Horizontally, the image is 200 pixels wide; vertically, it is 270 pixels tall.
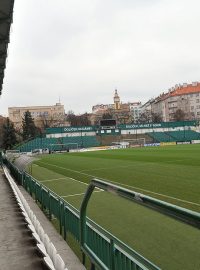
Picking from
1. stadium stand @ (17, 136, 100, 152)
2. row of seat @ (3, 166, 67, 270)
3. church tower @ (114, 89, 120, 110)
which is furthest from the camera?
church tower @ (114, 89, 120, 110)

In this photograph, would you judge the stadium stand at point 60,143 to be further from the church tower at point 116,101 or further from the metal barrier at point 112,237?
the church tower at point 116,101

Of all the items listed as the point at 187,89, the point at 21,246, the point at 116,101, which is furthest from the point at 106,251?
the point at 116,101

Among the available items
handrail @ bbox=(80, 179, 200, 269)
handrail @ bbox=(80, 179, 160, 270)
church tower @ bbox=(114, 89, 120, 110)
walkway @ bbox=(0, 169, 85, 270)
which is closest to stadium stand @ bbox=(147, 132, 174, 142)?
walkway @ bbox=(0, 169, 85, 270)

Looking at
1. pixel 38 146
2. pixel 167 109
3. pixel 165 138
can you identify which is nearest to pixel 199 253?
pixel 38 146

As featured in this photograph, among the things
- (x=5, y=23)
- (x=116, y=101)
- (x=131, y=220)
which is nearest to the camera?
(x=131, y=220)

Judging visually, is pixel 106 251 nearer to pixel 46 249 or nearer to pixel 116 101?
pixel 46 249

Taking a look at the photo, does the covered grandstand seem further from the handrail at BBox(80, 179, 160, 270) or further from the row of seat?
the handrail at BBox(80, 179, 160, 270)

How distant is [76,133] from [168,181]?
66561 millimetres

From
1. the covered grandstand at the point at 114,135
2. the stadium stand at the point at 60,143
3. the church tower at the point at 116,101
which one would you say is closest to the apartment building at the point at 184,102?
the church tower at the point at 116,101

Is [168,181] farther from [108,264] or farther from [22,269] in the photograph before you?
[108,264]

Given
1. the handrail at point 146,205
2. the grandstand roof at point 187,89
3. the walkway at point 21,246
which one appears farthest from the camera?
the grandstand roof at point 187,89

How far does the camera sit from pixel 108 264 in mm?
4086

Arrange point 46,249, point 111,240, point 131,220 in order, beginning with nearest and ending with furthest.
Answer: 1. point 111,240
2. point 46,249
3. point 131,220

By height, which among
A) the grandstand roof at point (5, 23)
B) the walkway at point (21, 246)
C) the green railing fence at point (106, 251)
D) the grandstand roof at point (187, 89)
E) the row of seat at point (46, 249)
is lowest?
the walkway at point (21, 246)
